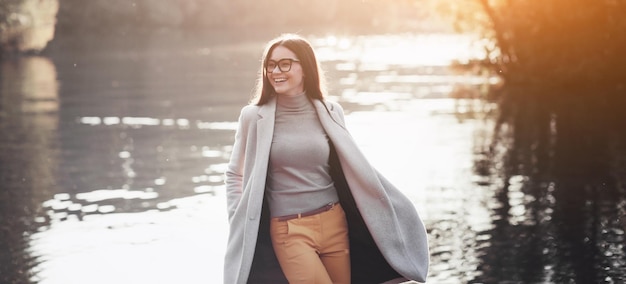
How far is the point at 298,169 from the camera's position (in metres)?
5.48

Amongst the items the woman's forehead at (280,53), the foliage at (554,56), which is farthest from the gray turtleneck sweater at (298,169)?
the foliage at (554,56)

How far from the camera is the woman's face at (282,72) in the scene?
18.0ft

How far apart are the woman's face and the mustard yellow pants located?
59 cm

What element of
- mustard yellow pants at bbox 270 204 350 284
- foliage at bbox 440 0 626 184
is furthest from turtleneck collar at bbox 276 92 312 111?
foliage at bbox 440 0 626 184

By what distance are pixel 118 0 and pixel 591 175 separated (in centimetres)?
7641

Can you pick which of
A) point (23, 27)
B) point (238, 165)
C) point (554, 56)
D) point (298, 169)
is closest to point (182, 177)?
point (238, 165)

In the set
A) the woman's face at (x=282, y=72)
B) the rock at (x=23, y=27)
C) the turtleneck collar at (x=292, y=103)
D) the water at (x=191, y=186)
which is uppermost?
the rock at (x=23, y=27)

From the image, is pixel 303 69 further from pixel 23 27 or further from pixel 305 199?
pixel 23 27

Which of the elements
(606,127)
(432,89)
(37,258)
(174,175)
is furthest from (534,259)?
(432,89)

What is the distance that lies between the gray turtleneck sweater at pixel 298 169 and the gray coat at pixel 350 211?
6 cm

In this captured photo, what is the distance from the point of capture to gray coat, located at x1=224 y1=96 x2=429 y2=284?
542cm

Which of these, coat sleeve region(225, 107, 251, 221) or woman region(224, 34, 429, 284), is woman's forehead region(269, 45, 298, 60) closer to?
woman region(224, 34, 429, 284)

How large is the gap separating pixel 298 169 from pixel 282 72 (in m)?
0.44

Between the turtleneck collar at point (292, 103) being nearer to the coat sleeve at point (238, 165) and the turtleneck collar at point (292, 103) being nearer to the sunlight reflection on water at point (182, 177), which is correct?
the coat sleeve at point (238, 165)
